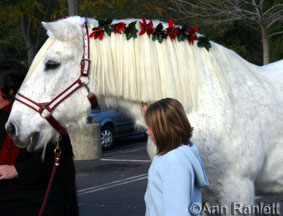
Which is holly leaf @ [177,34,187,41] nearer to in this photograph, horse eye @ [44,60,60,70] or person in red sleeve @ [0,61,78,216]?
horse eye @ [44,60,60,70]

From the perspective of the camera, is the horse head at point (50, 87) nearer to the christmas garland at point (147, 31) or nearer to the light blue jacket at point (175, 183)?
the christmas garland at point (147, 31)

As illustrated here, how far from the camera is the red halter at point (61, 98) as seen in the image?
147 inches

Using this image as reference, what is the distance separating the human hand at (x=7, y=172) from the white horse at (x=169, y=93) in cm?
21

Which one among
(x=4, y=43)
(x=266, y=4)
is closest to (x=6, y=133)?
(x=266, y=4)

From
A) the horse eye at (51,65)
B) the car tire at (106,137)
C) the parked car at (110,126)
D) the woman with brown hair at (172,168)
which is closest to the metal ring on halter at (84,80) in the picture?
the horse eye at (51,65)

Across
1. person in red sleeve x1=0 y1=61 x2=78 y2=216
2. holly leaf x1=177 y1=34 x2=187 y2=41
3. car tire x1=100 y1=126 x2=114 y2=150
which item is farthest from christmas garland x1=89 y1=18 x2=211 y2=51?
car tire x1=100 y1=126 x2=114 y2=150

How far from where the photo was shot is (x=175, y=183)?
8.78ft

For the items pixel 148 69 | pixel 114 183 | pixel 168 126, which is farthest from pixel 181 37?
pixel 114 183

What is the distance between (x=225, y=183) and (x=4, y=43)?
25.1 m

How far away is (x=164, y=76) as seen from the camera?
384 cm

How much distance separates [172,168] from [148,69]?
1262 millimetres

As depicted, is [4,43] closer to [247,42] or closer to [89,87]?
[247,42]

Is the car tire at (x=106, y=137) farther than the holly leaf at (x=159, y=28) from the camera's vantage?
Yes

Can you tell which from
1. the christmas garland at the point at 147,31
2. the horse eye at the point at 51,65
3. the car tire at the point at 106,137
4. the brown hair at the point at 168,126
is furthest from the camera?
the car tire at the point at 106,137
